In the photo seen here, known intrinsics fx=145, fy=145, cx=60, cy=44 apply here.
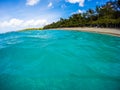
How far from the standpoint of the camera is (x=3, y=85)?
610 cm

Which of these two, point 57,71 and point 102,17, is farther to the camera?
point 102,17

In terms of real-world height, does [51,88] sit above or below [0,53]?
below

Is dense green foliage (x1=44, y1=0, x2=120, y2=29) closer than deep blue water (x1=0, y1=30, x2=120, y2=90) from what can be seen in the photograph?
No

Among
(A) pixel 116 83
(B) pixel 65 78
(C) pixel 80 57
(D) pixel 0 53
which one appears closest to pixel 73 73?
(B) pixel 65 78

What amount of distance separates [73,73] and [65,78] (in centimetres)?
69

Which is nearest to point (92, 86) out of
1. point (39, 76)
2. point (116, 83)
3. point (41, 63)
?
point (116, 83)

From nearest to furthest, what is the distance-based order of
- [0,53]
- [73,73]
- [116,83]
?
[116,83] → [73,73] → [0,53]

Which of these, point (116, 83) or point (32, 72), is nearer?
point (116, 83)

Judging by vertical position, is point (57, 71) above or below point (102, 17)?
below

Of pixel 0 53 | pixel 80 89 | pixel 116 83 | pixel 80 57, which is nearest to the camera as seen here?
pixel 80 89

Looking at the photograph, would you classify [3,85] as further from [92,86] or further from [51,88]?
[92,86]

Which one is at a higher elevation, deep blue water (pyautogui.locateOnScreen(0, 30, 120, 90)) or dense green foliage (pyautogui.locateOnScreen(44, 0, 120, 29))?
dense green foliage (pyautogui.locateOnScreen(44, 0, 120, 29))

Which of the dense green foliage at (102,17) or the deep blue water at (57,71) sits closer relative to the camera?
the deep blue water at (57,71)

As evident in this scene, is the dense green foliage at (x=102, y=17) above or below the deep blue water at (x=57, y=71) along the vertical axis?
above
